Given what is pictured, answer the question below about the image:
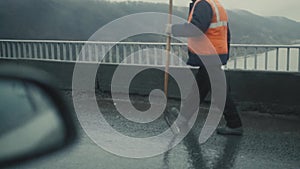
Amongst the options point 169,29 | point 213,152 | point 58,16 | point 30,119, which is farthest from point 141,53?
point 58,16

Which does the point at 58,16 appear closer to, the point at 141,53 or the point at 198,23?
the point at 141,53

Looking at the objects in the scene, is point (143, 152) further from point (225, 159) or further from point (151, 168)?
point (225, 159)

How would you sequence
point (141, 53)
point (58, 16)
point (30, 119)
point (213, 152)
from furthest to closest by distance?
1. point (58, 16)
2. point (141, 53)
3. point (213, 152)
4. point (30, 119)

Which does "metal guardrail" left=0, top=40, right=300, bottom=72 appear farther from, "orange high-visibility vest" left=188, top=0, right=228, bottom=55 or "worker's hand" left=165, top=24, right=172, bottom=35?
"worker's hand" left=165, top=24, right=172, bottom=35

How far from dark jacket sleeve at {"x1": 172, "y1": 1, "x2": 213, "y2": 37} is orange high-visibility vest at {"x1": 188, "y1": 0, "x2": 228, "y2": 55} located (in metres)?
0.08

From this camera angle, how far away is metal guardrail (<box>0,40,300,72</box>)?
686cm

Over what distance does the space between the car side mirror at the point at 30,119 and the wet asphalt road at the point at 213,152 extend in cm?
140

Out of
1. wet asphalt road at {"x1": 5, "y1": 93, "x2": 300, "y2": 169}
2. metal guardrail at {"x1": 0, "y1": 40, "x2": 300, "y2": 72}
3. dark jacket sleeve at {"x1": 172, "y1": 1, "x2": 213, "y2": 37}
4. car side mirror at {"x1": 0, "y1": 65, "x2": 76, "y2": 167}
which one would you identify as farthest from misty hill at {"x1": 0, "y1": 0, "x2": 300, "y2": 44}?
car side mirror at {"x1": 0, "y1": 65, "x2": 76, "y2": 167}

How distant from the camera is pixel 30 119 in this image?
199cm

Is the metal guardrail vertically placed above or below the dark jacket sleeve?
below

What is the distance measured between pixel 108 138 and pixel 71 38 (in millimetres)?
20403

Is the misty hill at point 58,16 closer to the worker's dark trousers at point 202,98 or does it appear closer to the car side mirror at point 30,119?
the worker's dark trousers at point 202,98

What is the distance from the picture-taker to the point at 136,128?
18.7 feet

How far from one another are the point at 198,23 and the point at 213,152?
1554 mm
